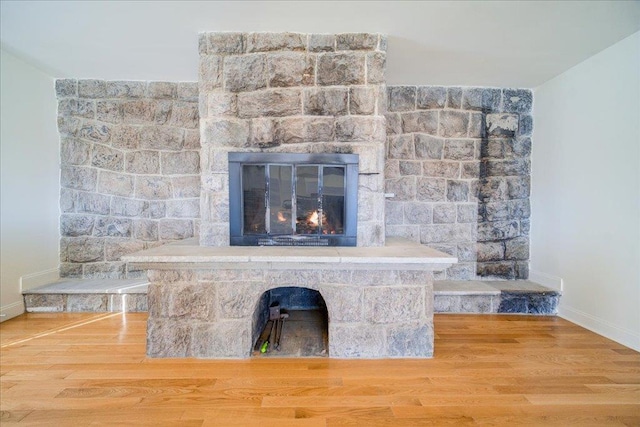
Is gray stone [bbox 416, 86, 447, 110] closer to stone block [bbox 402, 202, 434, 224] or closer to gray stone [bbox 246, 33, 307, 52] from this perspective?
→ stone block [bbox 402, 202, 434, 224]

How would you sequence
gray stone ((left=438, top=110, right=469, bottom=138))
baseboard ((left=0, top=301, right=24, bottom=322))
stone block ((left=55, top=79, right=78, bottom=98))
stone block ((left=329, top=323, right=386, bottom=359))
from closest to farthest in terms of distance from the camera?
stone block ((left=329, top=323, right=386, bottom=359)), baseboard ((left=0, top=301, right=24, bottom=322)), stone block ((left=55, top=79, right=78, bottom=98)), gray stone ((left=438, top=110, right=469, bottom=138))

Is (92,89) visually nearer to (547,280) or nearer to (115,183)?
(115,183)

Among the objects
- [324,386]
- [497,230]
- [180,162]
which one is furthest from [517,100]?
[180,162]

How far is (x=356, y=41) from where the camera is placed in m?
2.21

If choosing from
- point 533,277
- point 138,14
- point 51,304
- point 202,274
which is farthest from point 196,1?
point 533,277

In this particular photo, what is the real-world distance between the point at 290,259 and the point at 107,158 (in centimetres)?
253

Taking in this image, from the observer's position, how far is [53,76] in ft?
9.89

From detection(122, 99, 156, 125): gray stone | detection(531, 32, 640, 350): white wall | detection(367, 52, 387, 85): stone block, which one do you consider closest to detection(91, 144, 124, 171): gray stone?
detection(122, 99, 156, 125): gray stone

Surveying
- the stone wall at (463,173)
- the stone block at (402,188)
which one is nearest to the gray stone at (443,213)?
the stone wall at (463,173)

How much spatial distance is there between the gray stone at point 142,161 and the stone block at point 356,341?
251 centimetres

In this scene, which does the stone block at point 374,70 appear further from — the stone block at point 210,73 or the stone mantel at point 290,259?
the stone mantel at point 290,259

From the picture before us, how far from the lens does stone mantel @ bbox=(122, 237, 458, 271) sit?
1905mm

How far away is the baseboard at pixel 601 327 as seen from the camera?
2.19 meters

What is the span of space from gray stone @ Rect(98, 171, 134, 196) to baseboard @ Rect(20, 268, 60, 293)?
0.94 m
